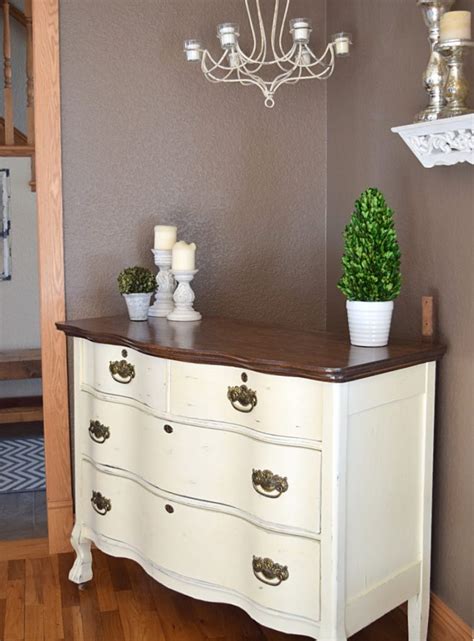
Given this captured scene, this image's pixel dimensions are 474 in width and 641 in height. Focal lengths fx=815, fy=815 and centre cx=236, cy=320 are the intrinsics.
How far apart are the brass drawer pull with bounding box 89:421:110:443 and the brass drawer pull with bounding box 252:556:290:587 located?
26.3 inches

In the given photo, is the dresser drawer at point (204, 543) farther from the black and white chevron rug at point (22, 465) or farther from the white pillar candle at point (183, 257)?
the black and white chevron rug at point (22, 465)

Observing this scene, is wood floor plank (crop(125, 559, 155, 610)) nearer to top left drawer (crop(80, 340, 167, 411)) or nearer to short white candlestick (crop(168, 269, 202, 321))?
top left drawer (crop(80, 340, 167, 411))

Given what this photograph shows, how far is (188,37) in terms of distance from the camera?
9.38 feet

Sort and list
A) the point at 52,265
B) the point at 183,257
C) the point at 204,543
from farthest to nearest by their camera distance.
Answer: the point at 52,265
the point at 183,257
the point at 204,543

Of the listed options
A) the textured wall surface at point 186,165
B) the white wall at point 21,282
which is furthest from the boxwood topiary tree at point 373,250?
the white wall at point 21,282

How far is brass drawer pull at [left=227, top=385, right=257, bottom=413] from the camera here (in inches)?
80.4

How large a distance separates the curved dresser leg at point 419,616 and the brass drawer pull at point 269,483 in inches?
21.9

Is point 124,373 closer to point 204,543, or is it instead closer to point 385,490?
point 204,543

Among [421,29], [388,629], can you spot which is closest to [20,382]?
[388,629]

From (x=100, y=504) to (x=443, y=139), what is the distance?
4.96 feet

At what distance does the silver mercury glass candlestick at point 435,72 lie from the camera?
1.99m

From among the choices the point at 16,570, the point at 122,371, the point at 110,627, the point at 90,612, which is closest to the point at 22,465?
the point at 16,570

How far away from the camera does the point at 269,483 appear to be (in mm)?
2020

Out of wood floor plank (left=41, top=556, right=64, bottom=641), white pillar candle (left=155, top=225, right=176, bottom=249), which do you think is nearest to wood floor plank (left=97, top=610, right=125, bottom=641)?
wood floor plank (left=41, top=556, right=64, bottom=641)
